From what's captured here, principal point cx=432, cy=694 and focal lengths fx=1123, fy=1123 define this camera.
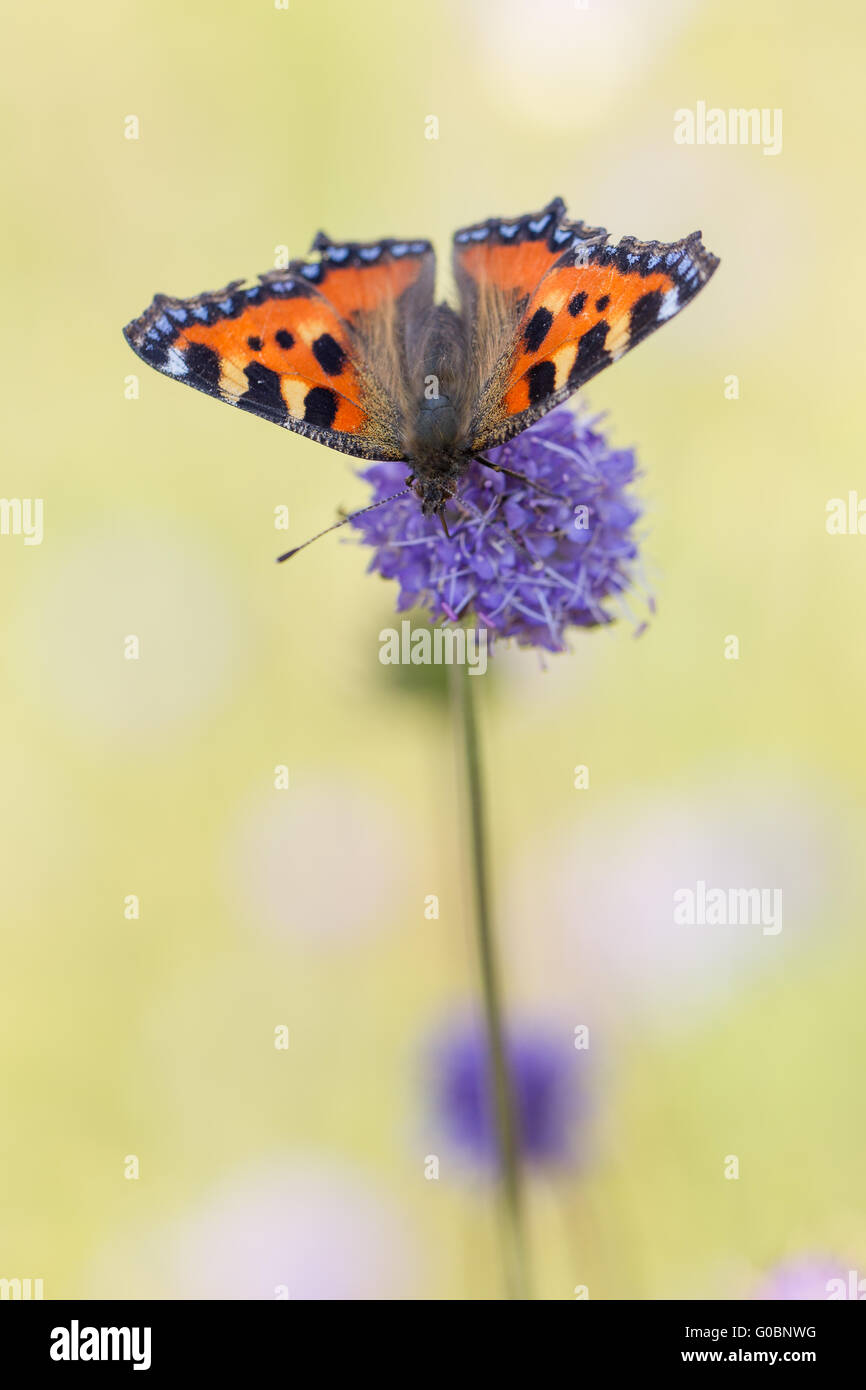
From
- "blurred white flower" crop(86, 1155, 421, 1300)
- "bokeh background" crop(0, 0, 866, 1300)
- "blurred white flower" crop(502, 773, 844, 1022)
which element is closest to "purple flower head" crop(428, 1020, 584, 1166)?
"bokeh background" crop(0, 0, 866, 1300)

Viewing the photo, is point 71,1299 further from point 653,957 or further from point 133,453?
point 133,453

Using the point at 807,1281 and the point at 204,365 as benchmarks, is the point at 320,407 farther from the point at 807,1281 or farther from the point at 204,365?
the point at 807,1281

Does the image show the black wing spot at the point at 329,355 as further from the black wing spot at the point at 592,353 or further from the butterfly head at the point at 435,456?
the black wing spot at the point at 592,353

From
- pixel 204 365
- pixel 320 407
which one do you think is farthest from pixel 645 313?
pixel 204 365

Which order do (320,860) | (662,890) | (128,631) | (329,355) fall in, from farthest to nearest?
(128,631) → (320,860) → (662,890) → (329,355)

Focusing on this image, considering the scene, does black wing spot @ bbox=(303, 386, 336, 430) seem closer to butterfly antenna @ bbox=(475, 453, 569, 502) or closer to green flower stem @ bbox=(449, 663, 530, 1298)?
butterfly antenna @ bbox=(475, 453, 569, 502)

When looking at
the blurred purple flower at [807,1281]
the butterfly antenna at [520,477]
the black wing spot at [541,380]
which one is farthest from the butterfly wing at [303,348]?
the blurred purple flower at [807,1281]
